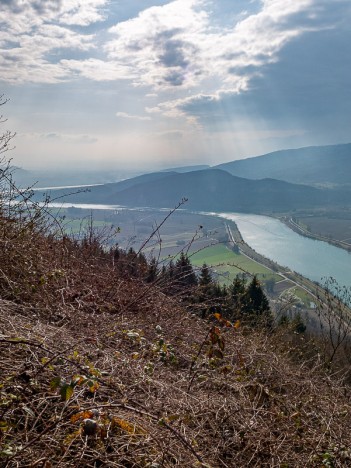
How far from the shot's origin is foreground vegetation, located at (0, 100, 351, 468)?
6.14 ft

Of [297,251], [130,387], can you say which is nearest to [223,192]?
[297,251]

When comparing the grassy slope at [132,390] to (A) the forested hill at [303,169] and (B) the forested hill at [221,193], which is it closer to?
(B) the forested hill at [221,193]

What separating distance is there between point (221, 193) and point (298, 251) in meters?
50.1

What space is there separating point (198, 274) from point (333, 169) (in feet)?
581

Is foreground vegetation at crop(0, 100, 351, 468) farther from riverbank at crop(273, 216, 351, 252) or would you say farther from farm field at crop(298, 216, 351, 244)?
farm field at crop(298, 216, 351, 244)

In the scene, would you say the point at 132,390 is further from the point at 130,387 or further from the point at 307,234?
the point at 307,234

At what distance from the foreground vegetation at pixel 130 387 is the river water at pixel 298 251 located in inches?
1207

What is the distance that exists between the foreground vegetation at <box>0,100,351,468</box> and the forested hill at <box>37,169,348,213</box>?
5774cm

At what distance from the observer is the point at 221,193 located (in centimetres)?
10200

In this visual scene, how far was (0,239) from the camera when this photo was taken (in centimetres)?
416

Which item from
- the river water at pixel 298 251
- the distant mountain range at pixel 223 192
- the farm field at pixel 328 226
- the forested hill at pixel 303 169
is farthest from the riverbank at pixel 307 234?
the forested hill at pixel 303 169

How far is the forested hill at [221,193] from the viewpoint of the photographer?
235 feet

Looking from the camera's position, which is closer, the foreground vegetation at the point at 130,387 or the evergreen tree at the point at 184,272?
the foreground vegetation at the point at 130,387

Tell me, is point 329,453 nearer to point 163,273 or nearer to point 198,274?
point 163,273
